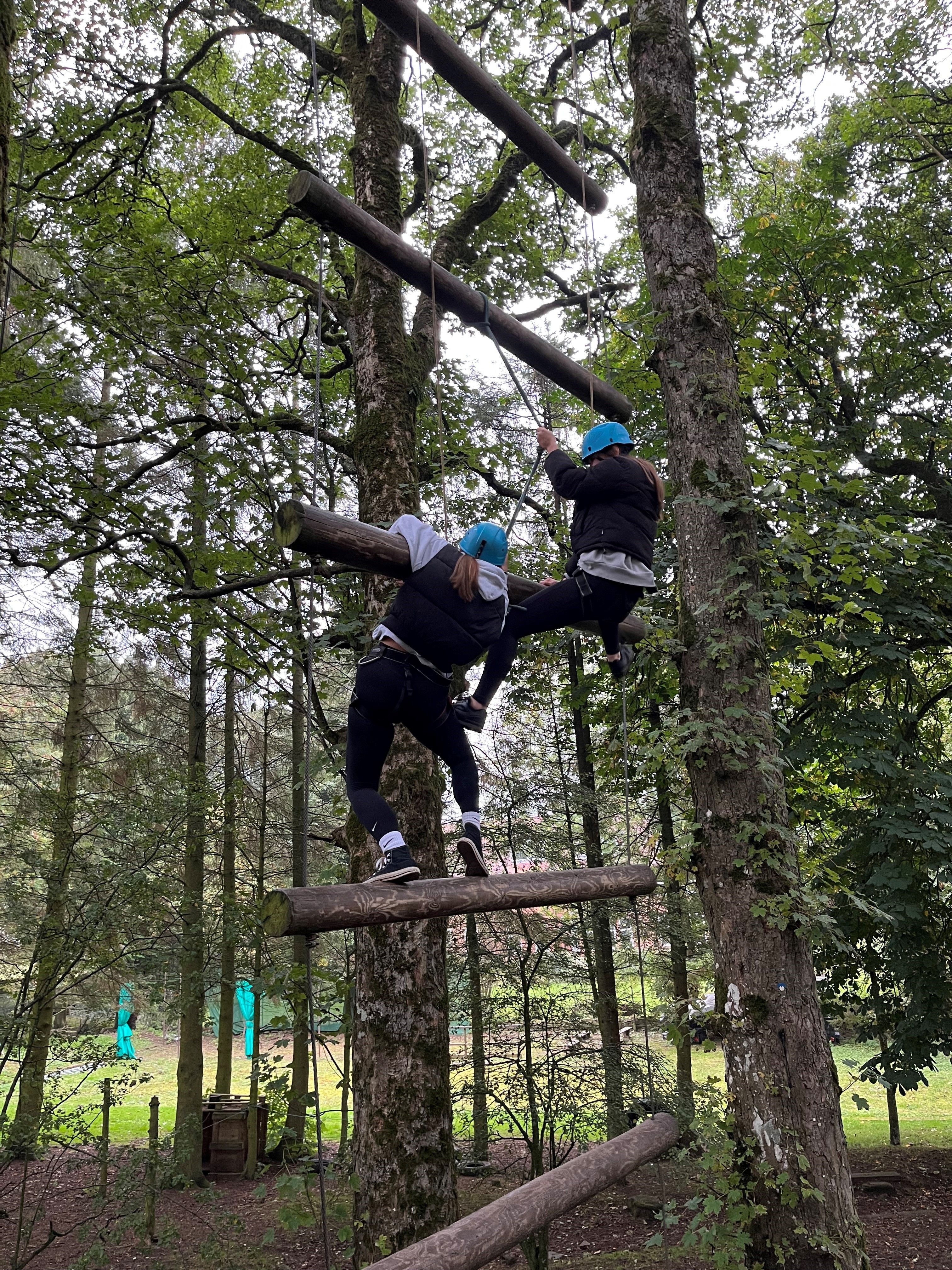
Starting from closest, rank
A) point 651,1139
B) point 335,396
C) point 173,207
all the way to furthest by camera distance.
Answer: point 651,1139
point 173,207
point 335,396

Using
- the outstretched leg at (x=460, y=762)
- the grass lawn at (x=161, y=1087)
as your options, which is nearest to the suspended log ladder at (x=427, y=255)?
the outstretched leg at (x=460, y=762)

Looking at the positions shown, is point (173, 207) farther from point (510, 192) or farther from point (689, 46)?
point (689, 46)

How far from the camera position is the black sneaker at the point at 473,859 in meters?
3.23

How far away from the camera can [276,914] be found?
8.40ft

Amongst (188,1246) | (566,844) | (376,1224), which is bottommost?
(188,1246)

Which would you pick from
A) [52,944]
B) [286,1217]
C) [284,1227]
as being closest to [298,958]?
[52,944]

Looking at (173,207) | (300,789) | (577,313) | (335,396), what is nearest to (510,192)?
(577,313)

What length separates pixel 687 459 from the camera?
5117mm

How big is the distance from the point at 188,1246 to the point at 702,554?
8.70 meters

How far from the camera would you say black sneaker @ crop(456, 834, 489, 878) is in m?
3.23

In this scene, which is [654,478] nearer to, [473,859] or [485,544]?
[485,544]

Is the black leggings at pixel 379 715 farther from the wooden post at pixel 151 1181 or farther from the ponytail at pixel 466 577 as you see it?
the wooden post at pixel 151 1181

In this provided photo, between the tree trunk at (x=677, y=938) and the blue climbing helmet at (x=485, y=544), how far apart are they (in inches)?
80.2

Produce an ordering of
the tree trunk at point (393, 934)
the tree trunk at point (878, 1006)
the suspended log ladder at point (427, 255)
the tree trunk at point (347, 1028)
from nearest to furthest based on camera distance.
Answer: the suspended log ladder at point (427, 255), the tree trunk at point (393, 934), the tree trunk at point (347, 1028), the tree trunk at point (878, 1006)
